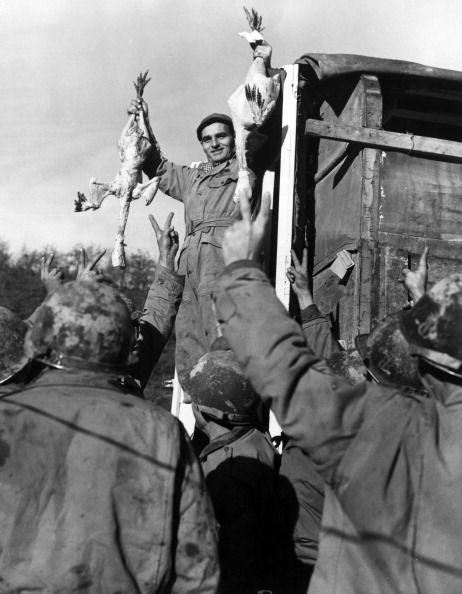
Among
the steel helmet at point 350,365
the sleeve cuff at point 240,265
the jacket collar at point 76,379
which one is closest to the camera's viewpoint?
the sleeve cuff at point 240,265

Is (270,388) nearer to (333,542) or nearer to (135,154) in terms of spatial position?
(333,542)

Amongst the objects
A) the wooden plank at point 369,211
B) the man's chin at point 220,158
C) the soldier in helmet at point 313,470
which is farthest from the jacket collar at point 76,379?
the man's chin at point 220,158

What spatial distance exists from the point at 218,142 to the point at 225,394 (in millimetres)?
2797

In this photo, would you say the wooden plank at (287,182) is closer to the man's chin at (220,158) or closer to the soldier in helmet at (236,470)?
the man's chin at (220,158)

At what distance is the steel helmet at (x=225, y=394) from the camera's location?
390 centimetres

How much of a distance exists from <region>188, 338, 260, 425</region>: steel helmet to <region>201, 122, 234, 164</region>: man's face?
8.46 ft

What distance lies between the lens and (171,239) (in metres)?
5.01

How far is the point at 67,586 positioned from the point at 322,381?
3.36ft

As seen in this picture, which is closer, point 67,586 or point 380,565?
point 380,565

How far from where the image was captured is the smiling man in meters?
5.77

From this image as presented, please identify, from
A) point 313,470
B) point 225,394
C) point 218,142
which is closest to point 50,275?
point 218,142

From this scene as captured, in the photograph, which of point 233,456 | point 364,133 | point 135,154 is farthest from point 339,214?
point 233,456

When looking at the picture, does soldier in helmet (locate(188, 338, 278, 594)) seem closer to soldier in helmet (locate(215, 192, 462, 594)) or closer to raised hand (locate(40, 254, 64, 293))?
soldier in helmet (locate(215, 192, 462, 594))

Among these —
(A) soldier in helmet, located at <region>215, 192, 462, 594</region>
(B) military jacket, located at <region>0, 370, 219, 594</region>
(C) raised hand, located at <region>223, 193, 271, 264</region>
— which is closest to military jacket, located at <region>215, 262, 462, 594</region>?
(A) soldier in helmet, located at <region>215, 192, 462, 594</region>
